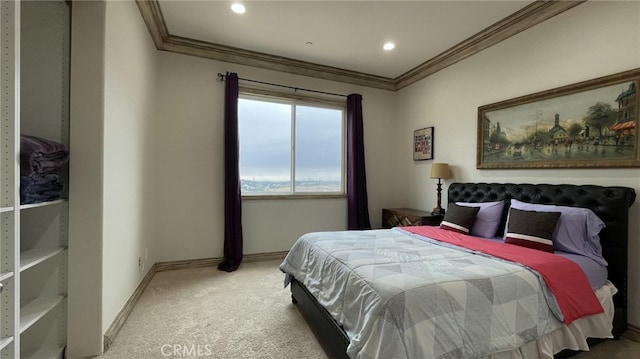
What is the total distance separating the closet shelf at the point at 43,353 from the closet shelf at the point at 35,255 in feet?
1.98

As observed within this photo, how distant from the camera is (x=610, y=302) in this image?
186 cm

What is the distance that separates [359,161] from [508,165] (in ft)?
6.22

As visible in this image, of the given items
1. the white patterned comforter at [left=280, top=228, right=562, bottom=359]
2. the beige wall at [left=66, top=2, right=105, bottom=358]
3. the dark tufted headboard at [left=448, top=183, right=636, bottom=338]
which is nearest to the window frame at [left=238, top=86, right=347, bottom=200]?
the beige wall at [left=66, top=2, right=105, bottom=358]

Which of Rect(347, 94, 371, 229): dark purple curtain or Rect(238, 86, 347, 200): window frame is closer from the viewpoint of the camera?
Rect(238, 86, 347, 200): window frame

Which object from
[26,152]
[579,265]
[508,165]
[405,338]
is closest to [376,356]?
[405,338]

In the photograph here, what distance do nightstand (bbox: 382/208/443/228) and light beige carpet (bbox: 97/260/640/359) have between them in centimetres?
177

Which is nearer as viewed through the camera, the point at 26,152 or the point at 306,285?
the point at 26,152

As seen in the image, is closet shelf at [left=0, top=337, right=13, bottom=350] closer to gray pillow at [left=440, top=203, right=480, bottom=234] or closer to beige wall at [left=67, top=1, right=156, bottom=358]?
beige wall at [left=67, top=1, right=156, bottom=358]

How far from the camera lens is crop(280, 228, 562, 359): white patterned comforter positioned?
1229 millimetres

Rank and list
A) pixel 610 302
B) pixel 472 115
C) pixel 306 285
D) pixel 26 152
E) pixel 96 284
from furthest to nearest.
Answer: pixel 472 115 → pixel 306 285 → pixel 610 302 → pixel 96 284 → pixel 26 152

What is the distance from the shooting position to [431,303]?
1.28 meters

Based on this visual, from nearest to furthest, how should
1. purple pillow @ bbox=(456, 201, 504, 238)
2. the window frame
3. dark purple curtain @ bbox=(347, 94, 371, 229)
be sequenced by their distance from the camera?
1. purple pillow @ bbox=(456, 201, 504, 238)
2. the window frame
3. dark purple curtain @ bbox=(347, 94, 371, 229)

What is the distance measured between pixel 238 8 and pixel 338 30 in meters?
1.08

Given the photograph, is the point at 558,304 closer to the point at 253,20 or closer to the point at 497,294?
the point at 497,294
